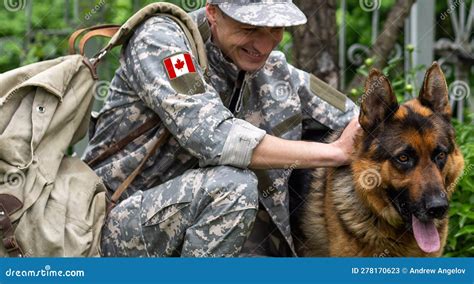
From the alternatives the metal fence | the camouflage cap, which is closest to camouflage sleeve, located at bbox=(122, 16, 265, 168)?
the camouflage cap

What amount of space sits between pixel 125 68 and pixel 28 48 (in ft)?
9.73

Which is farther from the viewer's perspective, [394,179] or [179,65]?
[394,179]

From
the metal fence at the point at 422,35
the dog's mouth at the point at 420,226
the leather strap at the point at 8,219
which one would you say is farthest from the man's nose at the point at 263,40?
the metal fence at the point at 422,35

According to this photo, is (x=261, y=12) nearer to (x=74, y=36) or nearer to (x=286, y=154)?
(x=286, y=154)

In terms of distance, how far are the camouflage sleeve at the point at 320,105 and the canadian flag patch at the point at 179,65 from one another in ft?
2.70

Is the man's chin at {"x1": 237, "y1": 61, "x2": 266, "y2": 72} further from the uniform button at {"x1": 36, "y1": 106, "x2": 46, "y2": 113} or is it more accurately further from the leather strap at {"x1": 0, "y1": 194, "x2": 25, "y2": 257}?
the leather strap at {"x1": 0, "y1": 194, "x2": 25, "y2": 257}

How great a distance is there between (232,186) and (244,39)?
2.41 ft

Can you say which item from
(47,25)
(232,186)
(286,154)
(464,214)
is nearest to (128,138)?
(232,186)

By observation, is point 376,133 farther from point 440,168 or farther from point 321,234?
point 321,234

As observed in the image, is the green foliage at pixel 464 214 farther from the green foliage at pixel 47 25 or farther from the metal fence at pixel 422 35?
the green foliage at pixel 47 25

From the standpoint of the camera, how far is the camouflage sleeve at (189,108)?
357 cm

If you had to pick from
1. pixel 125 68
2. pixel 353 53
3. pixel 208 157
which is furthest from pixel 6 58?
pixel 208 157

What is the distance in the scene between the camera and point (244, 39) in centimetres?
388

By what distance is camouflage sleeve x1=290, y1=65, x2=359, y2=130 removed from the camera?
14.2 ft
